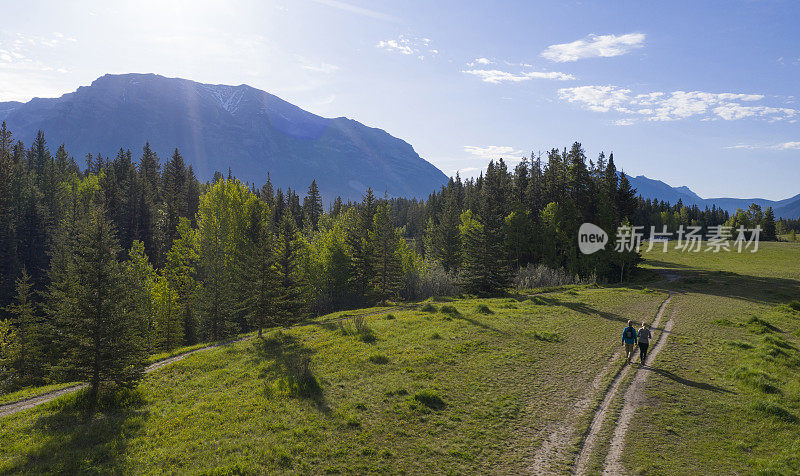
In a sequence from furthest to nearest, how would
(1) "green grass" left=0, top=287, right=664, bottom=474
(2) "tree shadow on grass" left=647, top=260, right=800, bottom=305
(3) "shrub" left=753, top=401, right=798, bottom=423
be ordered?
1. (2) "tree shadow on grass" left=647, top=260, right=800, bottom=305
2. (3) "shrub" left=753, top=401, right=798, bottom=423
3. (1) "green grass" left=0, top=287, right=664, bottom=474

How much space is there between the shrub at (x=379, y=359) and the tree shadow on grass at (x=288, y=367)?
11.1ft

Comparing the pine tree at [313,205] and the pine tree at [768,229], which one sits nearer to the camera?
the pine tree at [313,205]

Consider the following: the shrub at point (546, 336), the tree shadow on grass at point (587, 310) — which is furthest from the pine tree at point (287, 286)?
the tree shadow on grass at point (587, 310)

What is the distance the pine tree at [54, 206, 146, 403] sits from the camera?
16.8 meters

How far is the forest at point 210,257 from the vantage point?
698 inches

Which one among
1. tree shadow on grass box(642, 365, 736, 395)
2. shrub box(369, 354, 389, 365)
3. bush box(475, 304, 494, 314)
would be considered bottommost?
shrub box(369, 354, 389, 365)

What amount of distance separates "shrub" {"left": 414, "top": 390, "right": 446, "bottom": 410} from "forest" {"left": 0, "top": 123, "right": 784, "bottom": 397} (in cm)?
1399

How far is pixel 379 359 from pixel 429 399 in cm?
587

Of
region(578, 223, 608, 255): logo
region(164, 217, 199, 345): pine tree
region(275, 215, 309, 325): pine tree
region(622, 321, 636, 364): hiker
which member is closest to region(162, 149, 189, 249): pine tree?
region(164, 217, 199, 345): pine tree

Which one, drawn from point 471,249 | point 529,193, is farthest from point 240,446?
point 529,193

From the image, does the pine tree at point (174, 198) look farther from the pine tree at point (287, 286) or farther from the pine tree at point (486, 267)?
the pine tree at point (486, 267)

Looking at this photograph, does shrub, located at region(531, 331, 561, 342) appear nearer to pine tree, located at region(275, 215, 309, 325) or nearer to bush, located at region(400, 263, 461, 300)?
pine tree, located at region(275, 215, 309, 325)

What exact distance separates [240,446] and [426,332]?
15617 mm

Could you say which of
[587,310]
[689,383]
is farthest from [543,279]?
[689,383]
